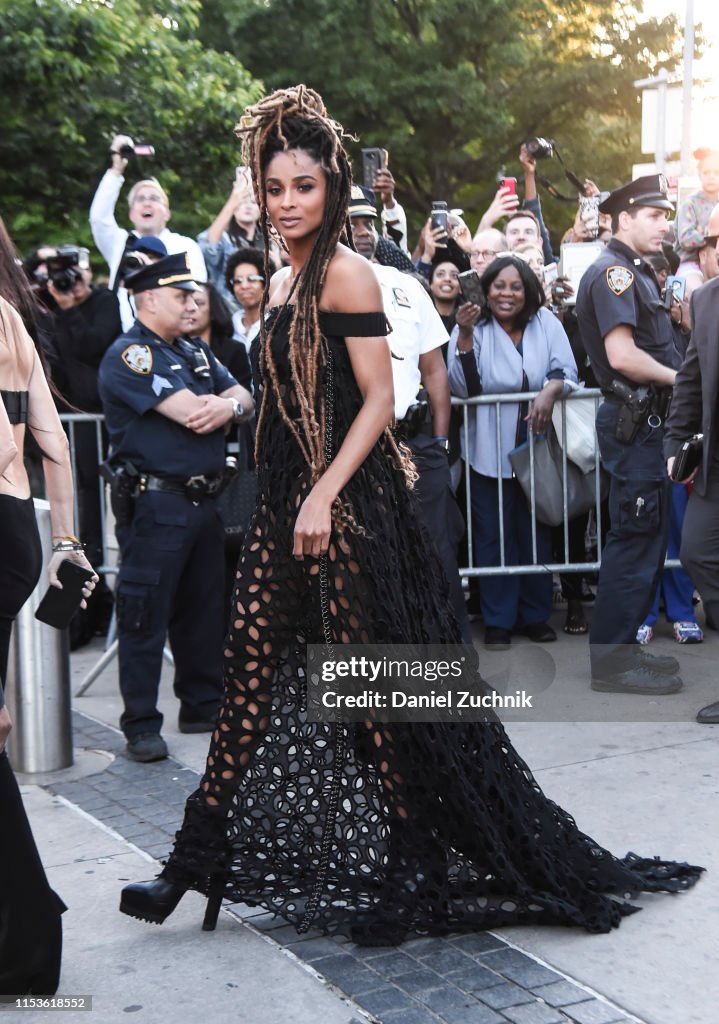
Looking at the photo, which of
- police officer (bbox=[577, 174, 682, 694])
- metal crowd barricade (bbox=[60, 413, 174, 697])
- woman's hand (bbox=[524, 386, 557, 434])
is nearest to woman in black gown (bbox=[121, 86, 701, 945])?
police officer (bbox=[577, 174, 682, 694])

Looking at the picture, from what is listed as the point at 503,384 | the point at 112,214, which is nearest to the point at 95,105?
the point at 112,214

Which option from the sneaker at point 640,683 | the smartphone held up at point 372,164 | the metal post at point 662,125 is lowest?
the sneaker at point 640,683

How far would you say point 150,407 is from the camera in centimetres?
530

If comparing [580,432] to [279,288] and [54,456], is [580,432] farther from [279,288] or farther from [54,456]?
[54,456]

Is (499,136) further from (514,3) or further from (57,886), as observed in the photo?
(57,886)

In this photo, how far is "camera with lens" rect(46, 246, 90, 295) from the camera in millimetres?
7512

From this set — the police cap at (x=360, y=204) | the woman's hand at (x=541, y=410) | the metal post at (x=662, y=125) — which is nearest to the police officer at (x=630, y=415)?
the woman's hand at (x=541, y=410)

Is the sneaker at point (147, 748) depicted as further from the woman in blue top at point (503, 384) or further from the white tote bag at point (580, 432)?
the white tote bag at point (580, 432)

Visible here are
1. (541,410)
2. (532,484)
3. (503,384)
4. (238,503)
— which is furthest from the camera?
(503,384)

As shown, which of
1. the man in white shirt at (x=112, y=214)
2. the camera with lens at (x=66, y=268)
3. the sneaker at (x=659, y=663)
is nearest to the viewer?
the sneaker at (x=659, y=663)

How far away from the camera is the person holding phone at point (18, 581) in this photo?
3.09 metres

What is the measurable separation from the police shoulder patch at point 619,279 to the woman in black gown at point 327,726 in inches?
101

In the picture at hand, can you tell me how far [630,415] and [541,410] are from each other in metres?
0.85

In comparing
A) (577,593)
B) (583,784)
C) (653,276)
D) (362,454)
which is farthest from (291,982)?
(577,593)
